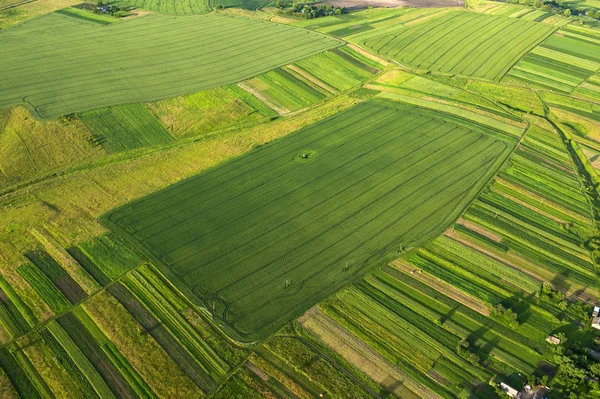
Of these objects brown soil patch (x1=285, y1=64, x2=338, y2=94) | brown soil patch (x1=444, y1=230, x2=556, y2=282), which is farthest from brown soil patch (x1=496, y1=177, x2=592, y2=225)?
brown soil patch (x1=285, y1=64, x2=338, y2=94)

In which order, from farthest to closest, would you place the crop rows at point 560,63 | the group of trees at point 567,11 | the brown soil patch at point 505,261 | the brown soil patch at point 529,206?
1. the group of trees at point 567,11
2. the crop rows at point 560,63
3. the brown soil patch at point 529,206
4. the brown soil patch at point 505,261

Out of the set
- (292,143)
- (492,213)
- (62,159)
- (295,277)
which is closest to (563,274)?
(492,213)

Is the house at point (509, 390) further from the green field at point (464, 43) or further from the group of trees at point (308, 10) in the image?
the group of trees at point (308, 10)

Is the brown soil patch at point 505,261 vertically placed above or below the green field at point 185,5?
below

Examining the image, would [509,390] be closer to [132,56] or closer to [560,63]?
[560,63]

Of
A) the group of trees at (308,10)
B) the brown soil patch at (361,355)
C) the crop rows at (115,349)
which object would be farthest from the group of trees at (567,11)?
the crop rows at (115,349)

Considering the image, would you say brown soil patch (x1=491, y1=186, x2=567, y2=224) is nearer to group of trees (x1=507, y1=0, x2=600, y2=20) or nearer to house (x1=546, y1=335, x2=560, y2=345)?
house (x1=546, y1=335, x2=560, y2=345)
